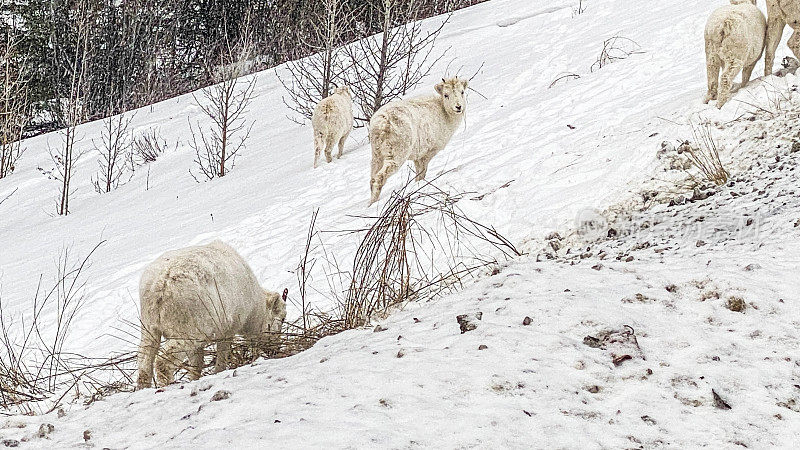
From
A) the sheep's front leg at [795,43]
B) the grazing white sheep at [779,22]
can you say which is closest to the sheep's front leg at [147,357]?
the grazing white sheep at [779,22]

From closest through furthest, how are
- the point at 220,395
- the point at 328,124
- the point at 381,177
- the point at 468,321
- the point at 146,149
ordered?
the point at 220,395, the point at 468,321, the point at 381,177, the point at 328,124, the point at 146,149

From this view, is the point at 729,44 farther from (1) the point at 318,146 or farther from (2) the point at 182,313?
(1) the point at 318,146

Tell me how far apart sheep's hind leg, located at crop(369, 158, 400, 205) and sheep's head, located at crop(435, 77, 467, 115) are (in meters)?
1.30

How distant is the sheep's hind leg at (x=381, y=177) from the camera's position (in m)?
8.37

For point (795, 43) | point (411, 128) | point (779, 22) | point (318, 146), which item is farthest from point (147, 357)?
point (318, 146)

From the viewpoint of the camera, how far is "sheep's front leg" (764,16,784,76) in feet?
22.7

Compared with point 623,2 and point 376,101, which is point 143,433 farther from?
point 623,2

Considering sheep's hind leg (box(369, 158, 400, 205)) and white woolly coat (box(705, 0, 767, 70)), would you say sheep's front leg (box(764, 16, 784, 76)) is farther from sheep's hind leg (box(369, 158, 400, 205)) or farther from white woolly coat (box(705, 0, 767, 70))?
sheep's hind leg (box(369, 158, 400, 205))

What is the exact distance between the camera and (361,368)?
260cm

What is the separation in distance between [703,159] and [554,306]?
11.5 ft

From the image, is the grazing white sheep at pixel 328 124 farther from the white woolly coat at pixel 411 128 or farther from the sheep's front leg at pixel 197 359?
the sheep's front leg at pixel 197 359

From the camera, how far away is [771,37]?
7.07m

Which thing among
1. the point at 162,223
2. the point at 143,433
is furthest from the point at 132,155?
the point at 143,433

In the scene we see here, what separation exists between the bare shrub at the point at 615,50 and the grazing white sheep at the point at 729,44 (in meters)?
4.75
